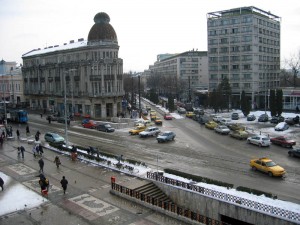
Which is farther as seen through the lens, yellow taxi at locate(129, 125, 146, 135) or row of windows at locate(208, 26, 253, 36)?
row of windows at locate(208, 26, 253, 36)

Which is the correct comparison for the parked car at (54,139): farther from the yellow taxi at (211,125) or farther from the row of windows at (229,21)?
the row of windows at (229,21)

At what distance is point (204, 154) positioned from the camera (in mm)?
37594

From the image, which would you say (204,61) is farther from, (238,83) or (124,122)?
(124,122)

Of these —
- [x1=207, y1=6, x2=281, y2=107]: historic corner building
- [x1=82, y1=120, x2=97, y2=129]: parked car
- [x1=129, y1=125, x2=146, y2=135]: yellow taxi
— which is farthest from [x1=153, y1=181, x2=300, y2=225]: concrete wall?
[x1=207, y1=6, x2=281, y2=107]: historic corner building

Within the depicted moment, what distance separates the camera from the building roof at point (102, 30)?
223 ft

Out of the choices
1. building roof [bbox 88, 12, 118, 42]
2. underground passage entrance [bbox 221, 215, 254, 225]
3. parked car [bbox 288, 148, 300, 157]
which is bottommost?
underground passage entrance [bbox 221, 215, 254, 225]

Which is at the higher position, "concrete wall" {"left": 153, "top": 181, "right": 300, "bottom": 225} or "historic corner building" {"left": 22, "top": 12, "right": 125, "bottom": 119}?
"historic corner building" {"left": 22, "top": 12, "right": 125, "bottom": 119}

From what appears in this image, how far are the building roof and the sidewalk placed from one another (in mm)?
39470

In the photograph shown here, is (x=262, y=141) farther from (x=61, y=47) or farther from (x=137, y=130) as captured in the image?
(x=61, y=47)

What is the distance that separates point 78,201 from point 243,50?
7269cm

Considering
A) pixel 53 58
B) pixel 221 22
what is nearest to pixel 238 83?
pixel 221 22

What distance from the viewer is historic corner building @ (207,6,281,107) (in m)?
85.9

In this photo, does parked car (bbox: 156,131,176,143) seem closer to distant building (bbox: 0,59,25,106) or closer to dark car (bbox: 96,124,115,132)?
dark car (bbox: 96,124,115,132)

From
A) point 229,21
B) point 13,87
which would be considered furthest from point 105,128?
point 13,87
